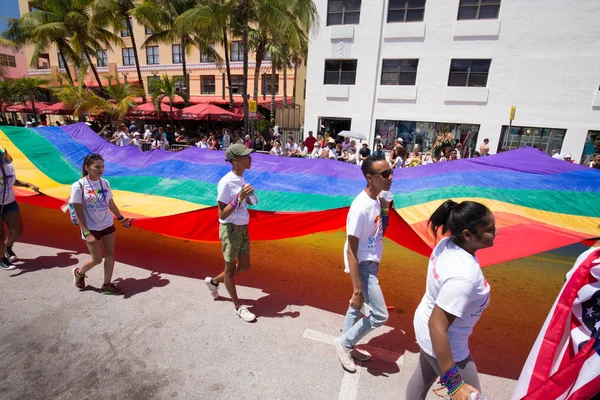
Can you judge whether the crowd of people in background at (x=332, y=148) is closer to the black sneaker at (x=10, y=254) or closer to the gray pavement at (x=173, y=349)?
the gray pavement at (x=173, y=349)

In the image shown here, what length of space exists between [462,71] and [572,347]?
59.2 ft

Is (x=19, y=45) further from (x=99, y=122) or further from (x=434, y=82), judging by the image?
(x=434, y=82)

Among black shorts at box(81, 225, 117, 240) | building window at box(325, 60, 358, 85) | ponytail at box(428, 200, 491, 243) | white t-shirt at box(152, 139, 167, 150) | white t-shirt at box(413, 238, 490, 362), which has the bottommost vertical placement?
white t-shirt at box(152, 139, 167, 150)

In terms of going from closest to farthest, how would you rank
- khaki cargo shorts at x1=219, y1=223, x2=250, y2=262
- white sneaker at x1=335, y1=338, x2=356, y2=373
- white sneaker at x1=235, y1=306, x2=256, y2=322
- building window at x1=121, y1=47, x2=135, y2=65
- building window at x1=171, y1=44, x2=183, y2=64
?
1. white sneaker at x1=335, y1=338, x2=356, y2=373
2. khaki cargo shorts at x1=219, y1=223, x2=250, y2=262
3. white sneaker at x1=235, y1=306, x2=256, y2=322
4. building window at x1=171, y1=44, x2=183, y2=64
5. building window at x1=121, y1=47, x2=135, y2=65

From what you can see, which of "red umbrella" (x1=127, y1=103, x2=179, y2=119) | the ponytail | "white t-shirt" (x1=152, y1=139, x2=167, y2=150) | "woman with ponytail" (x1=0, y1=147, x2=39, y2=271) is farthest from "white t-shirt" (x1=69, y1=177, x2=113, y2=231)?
"red umbrella" (x1=127, y1=103, x2=179, y2=119)

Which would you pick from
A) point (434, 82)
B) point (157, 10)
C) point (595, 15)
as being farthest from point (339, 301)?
point (157, 10)

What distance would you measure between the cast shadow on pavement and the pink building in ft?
176

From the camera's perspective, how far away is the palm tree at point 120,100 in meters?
20.1

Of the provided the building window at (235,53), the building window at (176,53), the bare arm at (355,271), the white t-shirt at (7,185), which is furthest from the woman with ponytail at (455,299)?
the building window at (176,53)

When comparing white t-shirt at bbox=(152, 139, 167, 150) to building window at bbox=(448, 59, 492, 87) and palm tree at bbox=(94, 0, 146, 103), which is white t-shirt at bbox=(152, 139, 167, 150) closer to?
palm tree at bbox=(94, 0, 146, 103)

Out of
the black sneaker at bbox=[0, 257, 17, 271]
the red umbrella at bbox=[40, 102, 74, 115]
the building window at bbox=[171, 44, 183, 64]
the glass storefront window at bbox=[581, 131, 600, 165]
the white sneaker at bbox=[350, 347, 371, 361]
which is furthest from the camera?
the building window at bbox=[171, 44, 183, 64]

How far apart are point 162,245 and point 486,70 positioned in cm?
1747

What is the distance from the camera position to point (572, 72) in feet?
49.7

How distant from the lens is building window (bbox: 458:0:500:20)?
15719 millimetres
